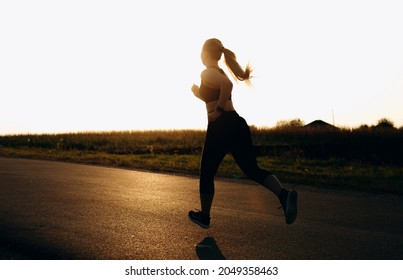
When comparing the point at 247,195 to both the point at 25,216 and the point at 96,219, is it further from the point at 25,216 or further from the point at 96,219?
the point at 25,216

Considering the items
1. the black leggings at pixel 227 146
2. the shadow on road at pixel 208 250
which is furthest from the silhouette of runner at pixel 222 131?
the shadow on road at pixel 208 250

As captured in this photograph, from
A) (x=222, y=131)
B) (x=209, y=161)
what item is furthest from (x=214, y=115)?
(x=209, y=161)

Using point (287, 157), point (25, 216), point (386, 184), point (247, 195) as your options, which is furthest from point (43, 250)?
point (287, 157)

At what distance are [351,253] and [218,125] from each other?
192 centimetres

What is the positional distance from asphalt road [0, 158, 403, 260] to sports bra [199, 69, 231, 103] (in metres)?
1.56

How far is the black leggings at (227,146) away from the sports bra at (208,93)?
22cm

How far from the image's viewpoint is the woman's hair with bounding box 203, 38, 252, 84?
5.79 meters

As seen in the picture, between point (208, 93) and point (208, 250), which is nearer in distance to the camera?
point (208, 250)

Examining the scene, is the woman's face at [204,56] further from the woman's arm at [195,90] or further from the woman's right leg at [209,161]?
the woman's right leg at [209,161]

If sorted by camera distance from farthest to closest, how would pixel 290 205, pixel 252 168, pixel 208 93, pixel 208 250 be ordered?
pixel 252 168 < pixel 208 93 < pixel 290 205 < pixel 208 250

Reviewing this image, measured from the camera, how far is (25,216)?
23.3 ft

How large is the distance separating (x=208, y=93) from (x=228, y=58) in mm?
523

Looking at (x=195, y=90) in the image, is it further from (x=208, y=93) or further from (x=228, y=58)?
(x=228, y=58)

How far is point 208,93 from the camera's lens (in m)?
5.67
